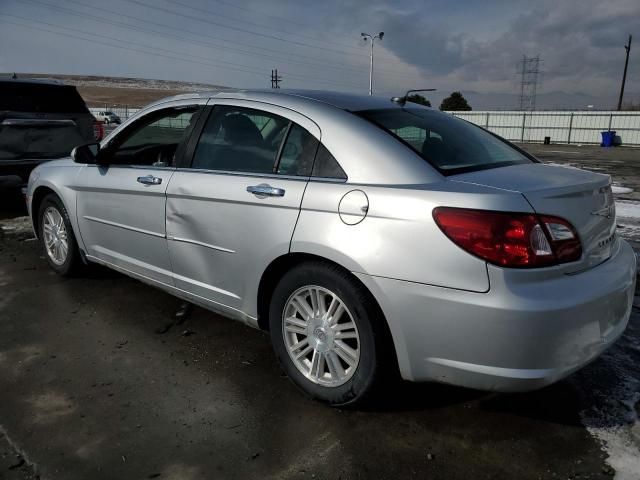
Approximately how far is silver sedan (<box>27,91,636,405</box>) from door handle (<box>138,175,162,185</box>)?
2 centimetres

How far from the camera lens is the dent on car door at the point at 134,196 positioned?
3.52 meters

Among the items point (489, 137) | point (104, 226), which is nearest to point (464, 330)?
point (489, 137)

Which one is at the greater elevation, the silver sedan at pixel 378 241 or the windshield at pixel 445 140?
the windshield at pixel 445 140

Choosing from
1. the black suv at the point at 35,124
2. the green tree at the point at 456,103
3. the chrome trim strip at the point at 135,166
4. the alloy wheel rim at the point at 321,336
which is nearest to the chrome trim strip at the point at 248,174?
the chrome trim strip at the point at 135,166

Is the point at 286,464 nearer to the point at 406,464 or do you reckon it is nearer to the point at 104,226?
the point at 406,464

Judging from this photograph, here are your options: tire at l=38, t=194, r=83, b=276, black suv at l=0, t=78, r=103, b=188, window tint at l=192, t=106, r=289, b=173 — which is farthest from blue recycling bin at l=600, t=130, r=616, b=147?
window tint at l=192, t=106, r=289, b=173

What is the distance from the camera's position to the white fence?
31188mm

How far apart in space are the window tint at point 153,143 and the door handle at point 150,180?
12cm

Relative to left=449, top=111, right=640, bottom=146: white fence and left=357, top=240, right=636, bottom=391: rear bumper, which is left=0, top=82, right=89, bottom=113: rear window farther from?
left=449, top=111, right=640, bottom=146: white fence

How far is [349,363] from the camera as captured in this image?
262 cm

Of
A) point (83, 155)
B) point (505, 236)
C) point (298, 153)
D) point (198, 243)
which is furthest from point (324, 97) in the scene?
point (83, 155)

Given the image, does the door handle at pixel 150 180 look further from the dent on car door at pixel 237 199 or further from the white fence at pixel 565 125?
the white fence at pixel 565 125

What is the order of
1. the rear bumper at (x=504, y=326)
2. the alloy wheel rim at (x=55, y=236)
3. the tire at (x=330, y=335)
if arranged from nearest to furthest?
the rear bumper at (x=504, y=326), the tire at (x=330, y=335), the alloy wheel rim at (x=55, y=236)

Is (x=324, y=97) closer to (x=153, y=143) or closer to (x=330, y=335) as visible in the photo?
(x=330, y=335)
